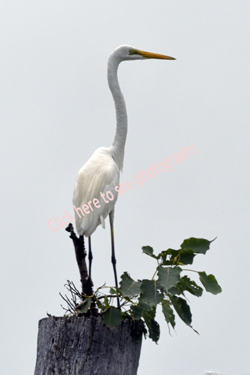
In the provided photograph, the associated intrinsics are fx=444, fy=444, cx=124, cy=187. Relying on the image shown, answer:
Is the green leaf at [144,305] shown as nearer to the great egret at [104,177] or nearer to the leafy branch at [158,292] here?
the leafy branch at [158,292]

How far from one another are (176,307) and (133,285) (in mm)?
348

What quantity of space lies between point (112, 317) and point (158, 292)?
336 mm

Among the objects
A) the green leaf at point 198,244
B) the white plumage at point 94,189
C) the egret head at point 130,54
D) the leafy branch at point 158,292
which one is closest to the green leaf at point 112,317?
the leafy branch at point 158,292

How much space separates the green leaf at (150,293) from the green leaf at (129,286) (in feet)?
0.24

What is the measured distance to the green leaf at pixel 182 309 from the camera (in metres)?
3.01

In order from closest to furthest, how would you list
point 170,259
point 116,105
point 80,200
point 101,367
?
point 101,367 → point 170,259 → point 80,200 → point 116,105

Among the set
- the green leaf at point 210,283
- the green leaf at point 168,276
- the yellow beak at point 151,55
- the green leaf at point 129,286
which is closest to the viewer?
the green leaf at point 168,276

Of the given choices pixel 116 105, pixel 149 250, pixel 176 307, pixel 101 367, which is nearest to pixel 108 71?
pixel 116 105

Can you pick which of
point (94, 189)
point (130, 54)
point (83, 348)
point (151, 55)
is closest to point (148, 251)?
point (83, 348)

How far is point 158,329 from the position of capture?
3.12 meters

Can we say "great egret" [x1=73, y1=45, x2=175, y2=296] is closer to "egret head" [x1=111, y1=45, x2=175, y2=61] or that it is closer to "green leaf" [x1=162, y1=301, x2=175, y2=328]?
"egret head" [x1=111, y1=45, x2=175, y2=61]

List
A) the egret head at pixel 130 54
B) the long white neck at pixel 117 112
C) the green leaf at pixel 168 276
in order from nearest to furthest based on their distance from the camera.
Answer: the green leaf at pixel 168 276 < the long white neck at pixel 117 112 < the egret head at pixel 130 54

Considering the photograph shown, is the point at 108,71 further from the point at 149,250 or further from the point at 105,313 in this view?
the point at 105,313

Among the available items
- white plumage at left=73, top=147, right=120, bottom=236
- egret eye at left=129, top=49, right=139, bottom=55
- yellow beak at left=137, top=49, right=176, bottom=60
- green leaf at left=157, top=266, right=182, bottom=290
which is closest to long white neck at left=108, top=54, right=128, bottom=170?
egret eye at left=129, top=49, right=139, bottom=55
